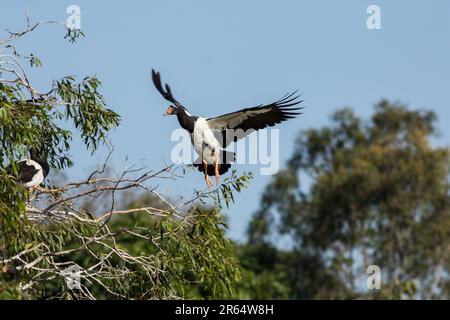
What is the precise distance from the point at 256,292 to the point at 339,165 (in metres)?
12.7

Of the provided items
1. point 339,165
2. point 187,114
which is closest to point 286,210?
point 339,165

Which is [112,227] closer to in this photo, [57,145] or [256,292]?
[256,292]

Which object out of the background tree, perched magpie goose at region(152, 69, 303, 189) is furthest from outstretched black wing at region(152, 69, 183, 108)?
the background tree

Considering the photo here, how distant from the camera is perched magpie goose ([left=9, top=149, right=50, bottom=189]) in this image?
39.8 ft

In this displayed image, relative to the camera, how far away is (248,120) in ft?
44.4

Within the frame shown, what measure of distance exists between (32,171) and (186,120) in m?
2.08

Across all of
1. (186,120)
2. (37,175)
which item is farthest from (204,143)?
(37,175)

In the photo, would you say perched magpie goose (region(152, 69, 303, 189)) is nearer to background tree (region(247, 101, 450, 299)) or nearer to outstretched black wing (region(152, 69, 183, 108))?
outstretched black wing (region(152, 69, 183, 108))

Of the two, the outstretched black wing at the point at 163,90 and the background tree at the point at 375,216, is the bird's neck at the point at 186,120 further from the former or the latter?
the background tree at the point at 375,216

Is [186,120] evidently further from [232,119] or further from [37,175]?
[37,175]

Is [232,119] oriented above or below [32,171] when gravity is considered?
above

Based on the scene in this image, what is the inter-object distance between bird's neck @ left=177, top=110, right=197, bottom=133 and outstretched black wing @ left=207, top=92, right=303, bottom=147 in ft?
0.71
